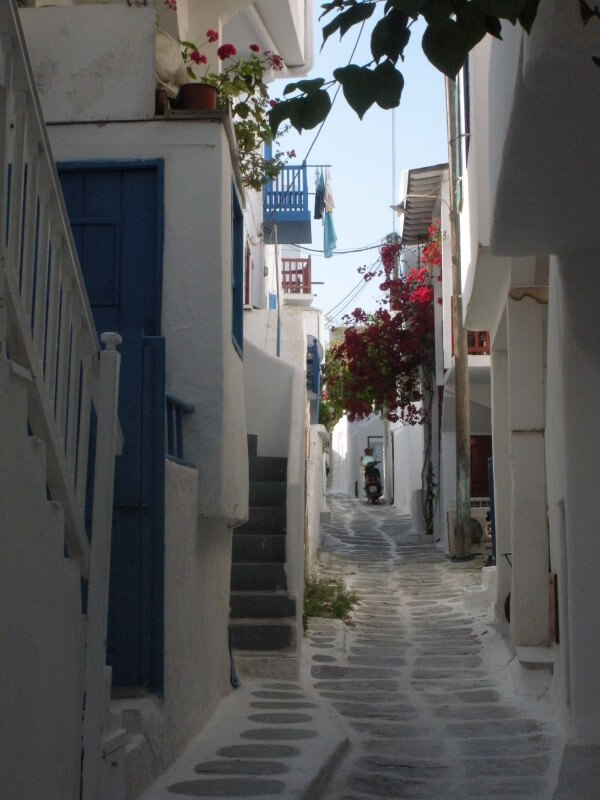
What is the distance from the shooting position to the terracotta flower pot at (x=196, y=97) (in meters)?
6.93

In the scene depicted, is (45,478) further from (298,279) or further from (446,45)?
(298,279)

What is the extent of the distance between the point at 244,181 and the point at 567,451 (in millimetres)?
4537

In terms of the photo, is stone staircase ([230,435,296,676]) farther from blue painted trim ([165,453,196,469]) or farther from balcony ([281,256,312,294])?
balcony ([281,256,312,294])

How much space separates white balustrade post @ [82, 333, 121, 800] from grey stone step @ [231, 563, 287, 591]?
4487 mm

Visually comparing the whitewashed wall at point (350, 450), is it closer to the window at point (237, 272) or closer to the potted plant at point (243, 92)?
the potted plant at point (243, 92)

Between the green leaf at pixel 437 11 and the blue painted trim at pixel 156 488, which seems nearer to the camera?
the green leaf at pixel 437 11

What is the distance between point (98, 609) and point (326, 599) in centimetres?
716

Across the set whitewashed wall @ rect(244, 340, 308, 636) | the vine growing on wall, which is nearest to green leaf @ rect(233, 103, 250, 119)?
whitewashed wall @ rect(244, 340, 308, 636)

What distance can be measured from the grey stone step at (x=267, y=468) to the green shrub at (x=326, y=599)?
4.43 ft

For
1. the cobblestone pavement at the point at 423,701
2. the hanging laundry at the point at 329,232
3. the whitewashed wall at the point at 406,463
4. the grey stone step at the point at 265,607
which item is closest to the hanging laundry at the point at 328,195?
the hanging laundry at the point at 329,232

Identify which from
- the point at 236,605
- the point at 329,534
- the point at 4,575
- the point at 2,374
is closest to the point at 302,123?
the point at 2,374

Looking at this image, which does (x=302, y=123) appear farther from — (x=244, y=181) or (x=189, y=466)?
(x=244, y=181)

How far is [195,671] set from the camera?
5.97 meters

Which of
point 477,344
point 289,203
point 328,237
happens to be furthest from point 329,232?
point 477,344
